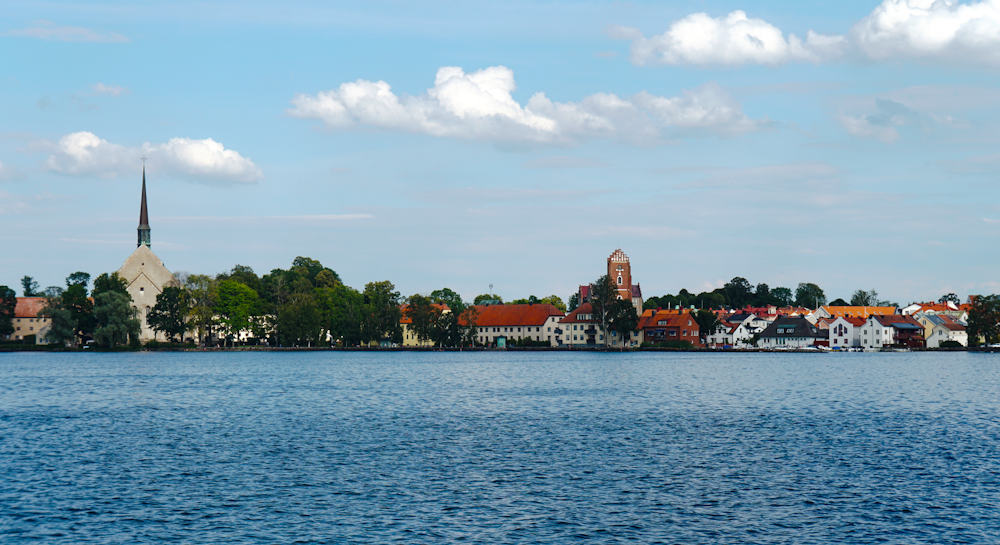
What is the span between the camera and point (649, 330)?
157 meters

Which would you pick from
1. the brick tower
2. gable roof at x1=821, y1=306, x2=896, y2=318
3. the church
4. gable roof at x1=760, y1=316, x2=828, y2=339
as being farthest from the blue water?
gable roof at x1=821, y1=306, x2=896, y2=318

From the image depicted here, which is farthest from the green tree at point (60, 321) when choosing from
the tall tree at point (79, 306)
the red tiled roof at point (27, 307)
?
the red tiled roof at point (27, 307)

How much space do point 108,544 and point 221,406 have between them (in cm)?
3224

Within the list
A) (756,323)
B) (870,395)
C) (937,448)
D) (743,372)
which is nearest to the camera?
(937,448)

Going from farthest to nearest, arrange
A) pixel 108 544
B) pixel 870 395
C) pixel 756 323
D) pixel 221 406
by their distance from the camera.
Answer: pixel 756 323 → pixel 870 395 → pixel 221 406 → pixel 108 544

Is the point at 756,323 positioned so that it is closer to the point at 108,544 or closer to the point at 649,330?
the point at 649,330

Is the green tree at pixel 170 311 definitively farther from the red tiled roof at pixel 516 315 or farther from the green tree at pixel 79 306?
the red tiled roof at pixel 516 315

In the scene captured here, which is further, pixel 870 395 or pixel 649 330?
pixel 649 330

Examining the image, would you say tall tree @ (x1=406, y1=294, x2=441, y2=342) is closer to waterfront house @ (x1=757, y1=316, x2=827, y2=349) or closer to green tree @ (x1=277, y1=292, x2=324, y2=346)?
green tree @ (x1=277, y1=292, x2=324, y2=346)

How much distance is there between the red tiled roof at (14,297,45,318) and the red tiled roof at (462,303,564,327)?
91.6 meters

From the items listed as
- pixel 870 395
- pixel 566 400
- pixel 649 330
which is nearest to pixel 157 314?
pixel 649 330

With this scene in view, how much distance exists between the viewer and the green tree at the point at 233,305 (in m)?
142

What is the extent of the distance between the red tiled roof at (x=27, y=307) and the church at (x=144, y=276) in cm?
3807

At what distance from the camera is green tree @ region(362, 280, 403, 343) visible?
495 ft
